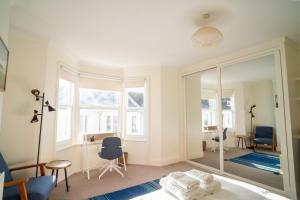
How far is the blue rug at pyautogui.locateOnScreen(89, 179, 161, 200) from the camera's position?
2408 mm

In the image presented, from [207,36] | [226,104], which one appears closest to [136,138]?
[226,104]

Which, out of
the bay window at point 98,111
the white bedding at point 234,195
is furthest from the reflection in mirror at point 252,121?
the bay window at point 98,111

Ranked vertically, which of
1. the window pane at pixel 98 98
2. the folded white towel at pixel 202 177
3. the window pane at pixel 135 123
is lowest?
the folded white towel at pixel 202 177

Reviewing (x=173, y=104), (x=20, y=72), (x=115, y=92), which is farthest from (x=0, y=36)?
(x=173, y=104)

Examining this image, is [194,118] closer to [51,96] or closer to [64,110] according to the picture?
[64,110]

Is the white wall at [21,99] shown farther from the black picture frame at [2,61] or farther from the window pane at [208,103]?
the window pane at [208,103]

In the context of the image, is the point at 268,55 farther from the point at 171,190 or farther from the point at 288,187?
Result: the point at 171,190

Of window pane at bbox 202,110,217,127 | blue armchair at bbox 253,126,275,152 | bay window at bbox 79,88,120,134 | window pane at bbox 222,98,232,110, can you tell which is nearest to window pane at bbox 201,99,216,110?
window pane at bbox 202,110,217,127

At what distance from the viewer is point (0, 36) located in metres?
1.47

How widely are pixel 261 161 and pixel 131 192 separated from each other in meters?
2.89

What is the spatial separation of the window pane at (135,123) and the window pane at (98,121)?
0.34m

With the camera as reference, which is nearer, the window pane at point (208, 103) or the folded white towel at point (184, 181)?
the folded white towel at point (184, 181)

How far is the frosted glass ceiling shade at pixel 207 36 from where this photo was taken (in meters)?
1.93

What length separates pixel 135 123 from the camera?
4.22m
